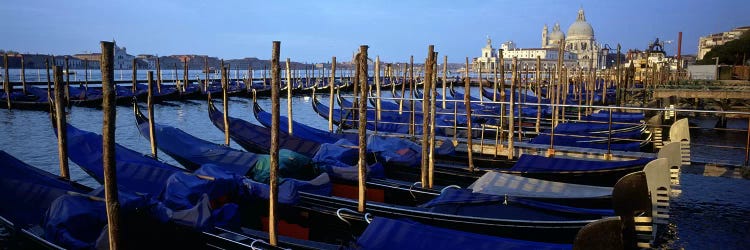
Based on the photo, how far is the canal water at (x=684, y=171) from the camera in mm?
6168

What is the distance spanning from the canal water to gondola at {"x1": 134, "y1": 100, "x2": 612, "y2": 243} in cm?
161

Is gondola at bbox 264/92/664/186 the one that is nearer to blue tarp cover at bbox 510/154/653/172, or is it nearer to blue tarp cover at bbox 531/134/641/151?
blue tarp cover at bbox 510/154/653/172

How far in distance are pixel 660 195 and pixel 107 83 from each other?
4668 millimetres

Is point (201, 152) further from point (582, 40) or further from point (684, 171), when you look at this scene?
point (582, 40)

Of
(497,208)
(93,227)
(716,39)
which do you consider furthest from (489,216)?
(716,39)

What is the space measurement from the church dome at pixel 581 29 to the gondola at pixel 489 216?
99.7 meters

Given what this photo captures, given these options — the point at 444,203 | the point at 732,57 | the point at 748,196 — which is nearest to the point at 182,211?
the point at 444,203

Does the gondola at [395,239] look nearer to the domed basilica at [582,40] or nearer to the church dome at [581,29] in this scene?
the domed basilica at [582,40]

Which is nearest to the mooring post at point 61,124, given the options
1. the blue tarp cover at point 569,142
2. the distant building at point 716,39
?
→ the blue tarp cover at point 569,142

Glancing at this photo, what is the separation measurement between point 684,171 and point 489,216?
331cm

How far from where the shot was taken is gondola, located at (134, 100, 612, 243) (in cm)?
489

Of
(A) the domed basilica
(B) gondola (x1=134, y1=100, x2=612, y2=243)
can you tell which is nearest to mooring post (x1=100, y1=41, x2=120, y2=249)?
(B) gondola (x1=134, y1=100, x2=612, y2=243)

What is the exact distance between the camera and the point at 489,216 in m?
5.20

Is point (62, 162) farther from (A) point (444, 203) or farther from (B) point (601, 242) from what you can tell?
(B) point (601, 242)
